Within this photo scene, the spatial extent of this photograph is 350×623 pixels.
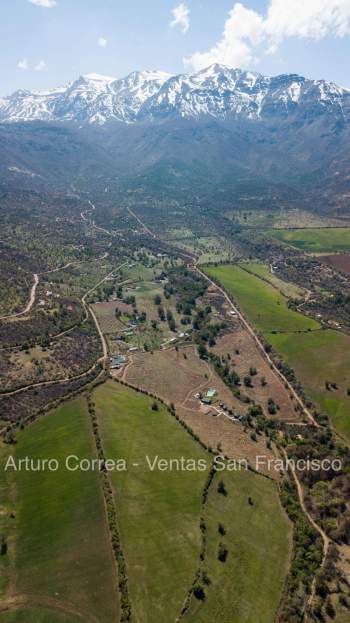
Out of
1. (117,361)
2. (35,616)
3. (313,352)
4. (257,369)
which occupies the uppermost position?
(117,361)

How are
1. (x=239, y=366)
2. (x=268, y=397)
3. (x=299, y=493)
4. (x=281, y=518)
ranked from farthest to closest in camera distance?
(x=239, y=366)
(x=268, y=397)
(x=299, y=493)
(x=281, y=518)

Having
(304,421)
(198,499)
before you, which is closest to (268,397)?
(304,421)

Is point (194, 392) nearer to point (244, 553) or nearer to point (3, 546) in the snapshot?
point (244, 553)

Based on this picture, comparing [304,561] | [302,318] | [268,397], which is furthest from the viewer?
[302,318]

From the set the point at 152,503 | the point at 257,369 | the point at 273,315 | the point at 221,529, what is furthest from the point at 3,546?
the point at 273,315

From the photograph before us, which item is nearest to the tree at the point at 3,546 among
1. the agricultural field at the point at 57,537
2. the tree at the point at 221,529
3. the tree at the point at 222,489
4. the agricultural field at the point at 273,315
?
the agricultural field at the point at 57,537

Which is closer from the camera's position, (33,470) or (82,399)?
(33,470)

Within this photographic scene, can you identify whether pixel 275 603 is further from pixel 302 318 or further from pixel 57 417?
pixel 302 318
